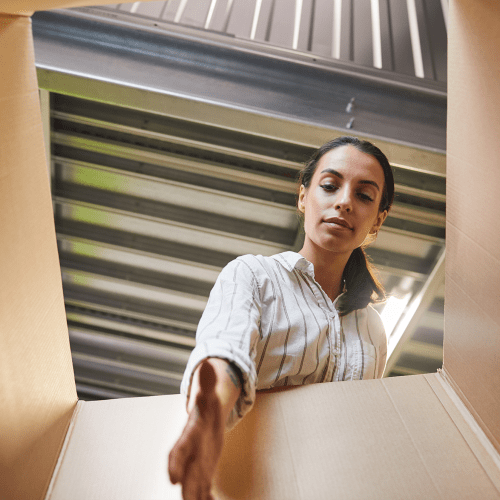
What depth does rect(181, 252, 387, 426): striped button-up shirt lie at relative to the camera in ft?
1.70

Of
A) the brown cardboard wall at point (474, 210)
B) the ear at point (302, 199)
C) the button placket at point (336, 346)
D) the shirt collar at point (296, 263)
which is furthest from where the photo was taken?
the ear at point (302, 199)

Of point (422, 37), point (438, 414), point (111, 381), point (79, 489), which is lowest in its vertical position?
point (111, 381)

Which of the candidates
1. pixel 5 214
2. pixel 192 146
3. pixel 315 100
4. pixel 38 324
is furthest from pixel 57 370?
pixel 192 146

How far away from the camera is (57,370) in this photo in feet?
2.31

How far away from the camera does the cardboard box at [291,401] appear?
0.55 metres

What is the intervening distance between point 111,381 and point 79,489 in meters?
3.61

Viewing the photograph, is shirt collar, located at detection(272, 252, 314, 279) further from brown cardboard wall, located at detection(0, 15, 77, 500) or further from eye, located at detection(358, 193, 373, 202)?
brown cardboard wall, located at detection(0, 15, 77, 500)

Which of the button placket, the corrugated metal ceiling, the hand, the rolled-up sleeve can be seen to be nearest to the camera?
the hand

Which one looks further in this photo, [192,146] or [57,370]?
[192,146]

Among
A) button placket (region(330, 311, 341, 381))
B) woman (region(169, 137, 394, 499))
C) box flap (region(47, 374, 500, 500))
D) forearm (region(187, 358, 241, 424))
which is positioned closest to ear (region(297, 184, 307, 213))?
woman (region(169, 137, 394, 499))

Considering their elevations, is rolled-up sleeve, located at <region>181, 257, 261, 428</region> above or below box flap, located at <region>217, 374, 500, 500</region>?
above

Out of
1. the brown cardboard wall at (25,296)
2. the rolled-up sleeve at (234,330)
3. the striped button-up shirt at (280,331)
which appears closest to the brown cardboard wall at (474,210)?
the striped button-up shirt at (280,331)

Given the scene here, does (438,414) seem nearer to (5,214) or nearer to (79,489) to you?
(79,489)

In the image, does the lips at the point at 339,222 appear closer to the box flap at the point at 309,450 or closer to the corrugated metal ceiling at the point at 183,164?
the box flap at the point at 309,450
